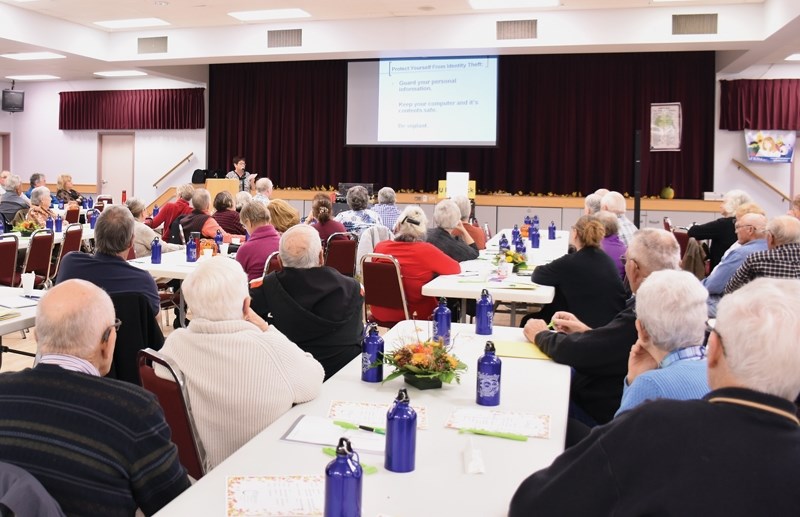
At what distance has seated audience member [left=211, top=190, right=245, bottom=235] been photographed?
786 centimetres

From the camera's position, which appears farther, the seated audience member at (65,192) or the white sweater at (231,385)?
the seated audience member at (65,192)

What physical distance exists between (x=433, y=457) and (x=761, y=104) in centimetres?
1205

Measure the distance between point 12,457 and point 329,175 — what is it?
12.9 metres

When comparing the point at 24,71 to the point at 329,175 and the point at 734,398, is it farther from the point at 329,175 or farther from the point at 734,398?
the point at 734,398

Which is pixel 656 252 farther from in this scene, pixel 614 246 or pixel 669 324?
pixel 614 246

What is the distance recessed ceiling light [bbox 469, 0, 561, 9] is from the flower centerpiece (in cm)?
865

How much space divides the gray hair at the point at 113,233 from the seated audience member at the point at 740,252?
357 centimetres

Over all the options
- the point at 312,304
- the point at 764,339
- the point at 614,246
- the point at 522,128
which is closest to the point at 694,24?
the point at 522,128

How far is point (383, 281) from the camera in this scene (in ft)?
17.6

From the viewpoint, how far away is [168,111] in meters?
16.2

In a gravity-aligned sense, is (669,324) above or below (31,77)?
below

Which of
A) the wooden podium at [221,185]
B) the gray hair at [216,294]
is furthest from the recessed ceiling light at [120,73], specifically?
the gray hair at [216,294]

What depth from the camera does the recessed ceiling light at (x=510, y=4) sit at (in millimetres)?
10438

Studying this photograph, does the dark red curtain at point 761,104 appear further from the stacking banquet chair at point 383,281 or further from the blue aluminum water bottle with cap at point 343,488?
the blue aluminum water bottle with cap at point 343,488
